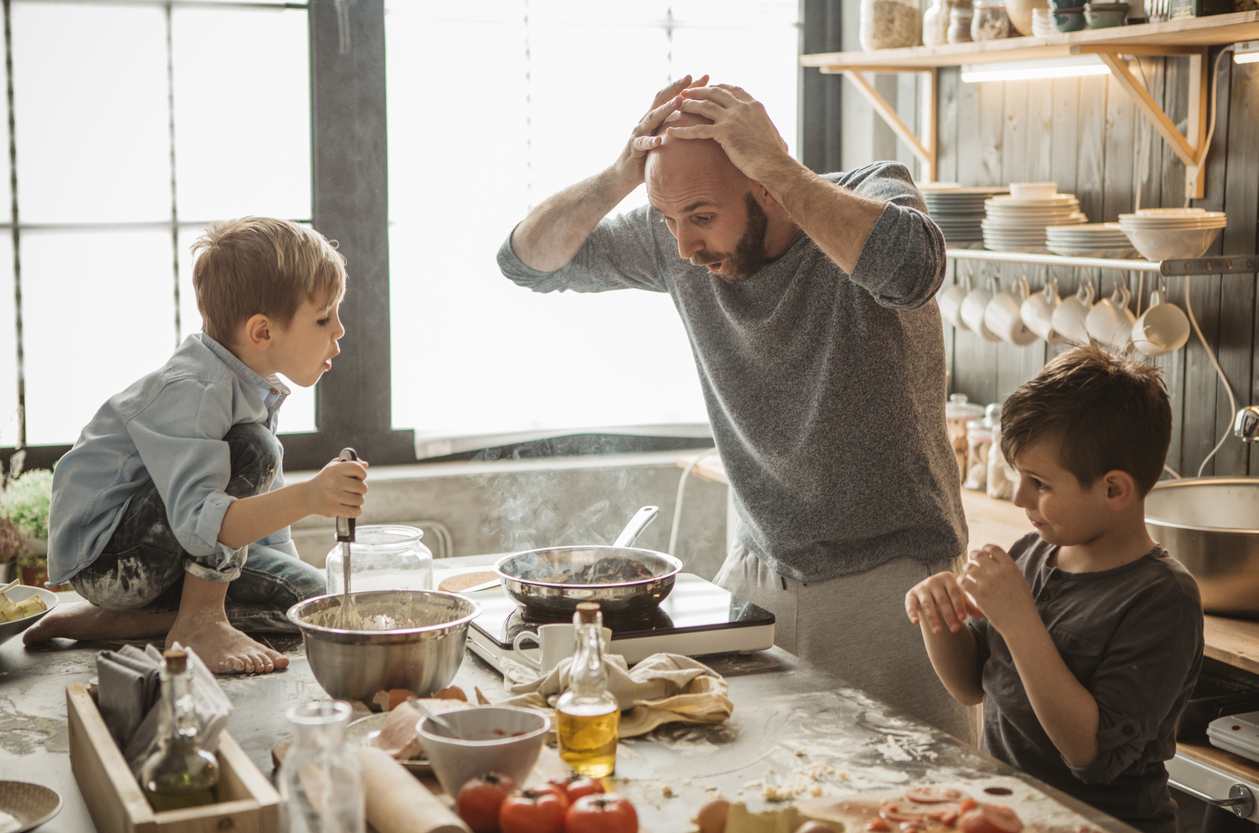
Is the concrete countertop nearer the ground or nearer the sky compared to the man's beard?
nearer the ground

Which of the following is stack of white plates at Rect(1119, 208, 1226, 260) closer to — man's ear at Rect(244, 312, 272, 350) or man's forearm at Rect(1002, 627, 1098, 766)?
man's forearm at Rect(1002, 627, 1098, 766)

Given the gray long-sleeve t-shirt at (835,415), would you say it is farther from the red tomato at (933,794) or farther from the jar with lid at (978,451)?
the jar with lid at (978,451)

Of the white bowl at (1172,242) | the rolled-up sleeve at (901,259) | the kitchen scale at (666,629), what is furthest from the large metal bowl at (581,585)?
the white bowl at (1172,242)

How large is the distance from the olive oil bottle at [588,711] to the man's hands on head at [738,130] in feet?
2.58

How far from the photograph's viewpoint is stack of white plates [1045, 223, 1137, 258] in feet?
8.34

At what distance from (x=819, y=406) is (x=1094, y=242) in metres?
1.01

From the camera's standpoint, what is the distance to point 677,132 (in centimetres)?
182

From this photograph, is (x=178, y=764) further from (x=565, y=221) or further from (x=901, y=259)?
(x=565, y=221)

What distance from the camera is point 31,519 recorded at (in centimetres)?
286

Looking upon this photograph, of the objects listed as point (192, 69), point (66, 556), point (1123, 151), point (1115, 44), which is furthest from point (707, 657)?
point (192, 69)

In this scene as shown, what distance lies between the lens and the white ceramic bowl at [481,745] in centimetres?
111

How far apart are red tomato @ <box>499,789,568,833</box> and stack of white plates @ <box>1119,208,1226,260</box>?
179cm

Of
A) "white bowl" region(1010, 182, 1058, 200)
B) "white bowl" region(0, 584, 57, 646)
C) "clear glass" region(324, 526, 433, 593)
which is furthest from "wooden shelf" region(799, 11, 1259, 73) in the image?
"white bowl" region(0, 584, 57, 646)

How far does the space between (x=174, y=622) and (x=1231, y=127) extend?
216cm
